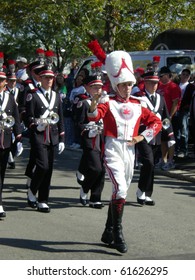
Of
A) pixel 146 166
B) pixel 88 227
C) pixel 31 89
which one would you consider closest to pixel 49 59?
pixel 31 89

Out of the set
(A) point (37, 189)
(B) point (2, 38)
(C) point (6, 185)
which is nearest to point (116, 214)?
(A) point (37, 189)

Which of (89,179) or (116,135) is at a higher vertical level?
(116,135)

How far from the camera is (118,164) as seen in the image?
8078 millimetres

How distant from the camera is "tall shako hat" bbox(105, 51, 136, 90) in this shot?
804 cm

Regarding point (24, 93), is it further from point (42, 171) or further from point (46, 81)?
point (42, 171)

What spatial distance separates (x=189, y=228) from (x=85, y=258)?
1.97 metres

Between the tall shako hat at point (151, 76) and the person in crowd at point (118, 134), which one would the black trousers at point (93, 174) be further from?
the person in crowd at point (118, 134)

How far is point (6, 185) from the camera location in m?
12.4

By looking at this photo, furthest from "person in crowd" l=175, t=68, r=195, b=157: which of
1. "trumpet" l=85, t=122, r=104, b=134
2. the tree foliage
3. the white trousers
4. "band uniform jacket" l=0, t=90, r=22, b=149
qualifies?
the tree foliage

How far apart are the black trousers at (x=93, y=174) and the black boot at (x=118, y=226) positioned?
8.51 feet

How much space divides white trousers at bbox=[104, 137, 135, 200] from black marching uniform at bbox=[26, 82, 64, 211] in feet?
7.10

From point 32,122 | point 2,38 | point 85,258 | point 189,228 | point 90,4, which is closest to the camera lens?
point 85,258

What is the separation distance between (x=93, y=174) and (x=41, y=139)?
0.96 metres

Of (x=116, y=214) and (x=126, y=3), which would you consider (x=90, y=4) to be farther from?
(x=116, y=214)
